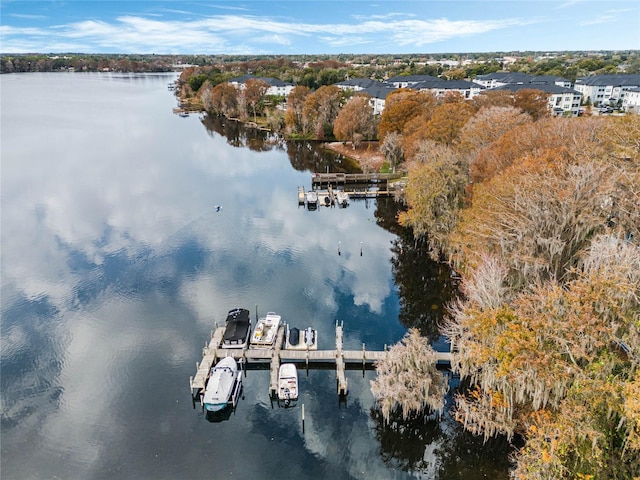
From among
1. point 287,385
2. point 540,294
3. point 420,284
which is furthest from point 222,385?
point 420,284

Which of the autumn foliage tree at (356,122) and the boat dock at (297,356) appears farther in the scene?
the autumn foliage tree at (356,122)

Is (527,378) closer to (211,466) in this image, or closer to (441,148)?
(211,466)

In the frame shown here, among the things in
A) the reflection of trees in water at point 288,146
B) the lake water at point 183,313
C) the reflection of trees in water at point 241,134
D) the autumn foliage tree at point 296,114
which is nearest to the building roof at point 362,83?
the autumn foliage tree at point 296,114

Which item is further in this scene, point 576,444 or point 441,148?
point 441,148

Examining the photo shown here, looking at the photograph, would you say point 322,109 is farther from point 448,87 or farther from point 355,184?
point 448,87

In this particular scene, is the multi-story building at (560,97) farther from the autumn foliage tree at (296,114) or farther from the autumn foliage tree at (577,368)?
the autumn foliage tree at (577,368)

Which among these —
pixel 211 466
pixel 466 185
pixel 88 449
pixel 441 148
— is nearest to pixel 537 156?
pixel 466 185
